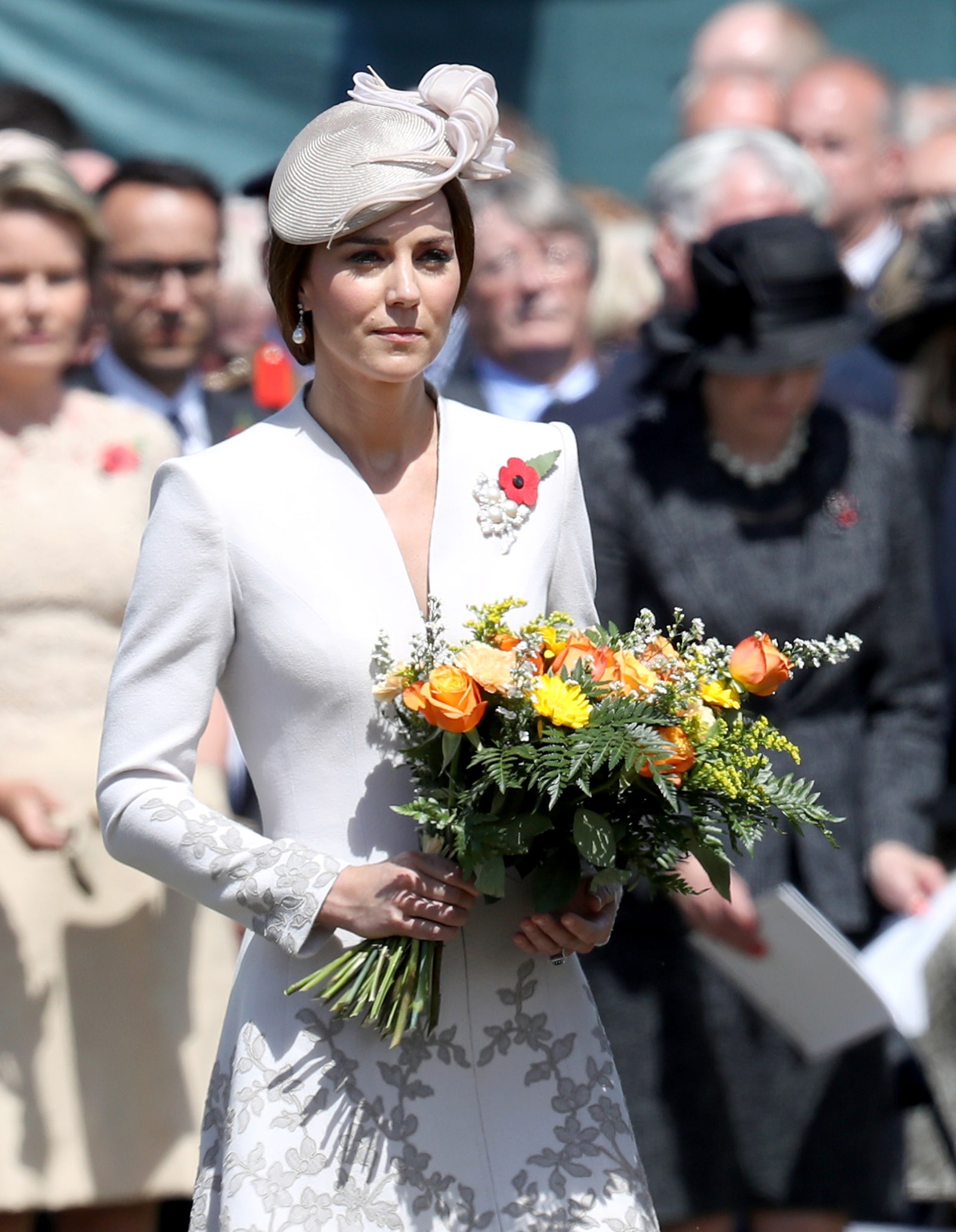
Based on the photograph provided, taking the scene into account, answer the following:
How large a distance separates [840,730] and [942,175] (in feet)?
9.60

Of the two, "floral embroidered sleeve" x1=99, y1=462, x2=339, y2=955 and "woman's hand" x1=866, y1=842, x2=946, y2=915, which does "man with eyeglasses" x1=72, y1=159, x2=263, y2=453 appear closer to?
"woman's hand" x1=866, y1=842, x2=946, y2=915

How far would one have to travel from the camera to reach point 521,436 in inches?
108

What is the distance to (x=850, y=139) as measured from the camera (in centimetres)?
708

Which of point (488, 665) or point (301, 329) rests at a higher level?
point (301, 329)

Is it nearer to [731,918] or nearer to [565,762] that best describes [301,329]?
[565,762]

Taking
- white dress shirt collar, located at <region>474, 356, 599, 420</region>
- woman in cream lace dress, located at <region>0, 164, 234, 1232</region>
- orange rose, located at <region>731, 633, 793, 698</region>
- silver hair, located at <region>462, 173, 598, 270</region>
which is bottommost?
woman in cream lace dress, located at <region>0, 164, 234, 1232</region>

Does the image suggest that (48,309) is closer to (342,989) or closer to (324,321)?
(324,321)

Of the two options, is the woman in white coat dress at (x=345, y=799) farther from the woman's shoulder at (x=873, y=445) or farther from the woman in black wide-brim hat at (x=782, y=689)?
the woman's shoulder at (x=873, y=445)

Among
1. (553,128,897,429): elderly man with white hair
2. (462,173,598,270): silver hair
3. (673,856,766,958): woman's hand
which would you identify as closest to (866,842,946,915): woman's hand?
(673,856,766,958): woman's hand

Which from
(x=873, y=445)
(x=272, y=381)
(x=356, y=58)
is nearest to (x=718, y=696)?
(x=873, y=445)

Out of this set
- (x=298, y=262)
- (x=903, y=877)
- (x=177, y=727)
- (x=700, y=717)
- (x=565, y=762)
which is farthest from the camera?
(x=903, y=877)

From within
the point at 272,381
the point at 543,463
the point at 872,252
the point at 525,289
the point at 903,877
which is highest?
the point at 872,252

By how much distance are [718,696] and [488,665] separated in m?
0.30

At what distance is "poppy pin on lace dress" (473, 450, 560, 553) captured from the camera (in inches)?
104
